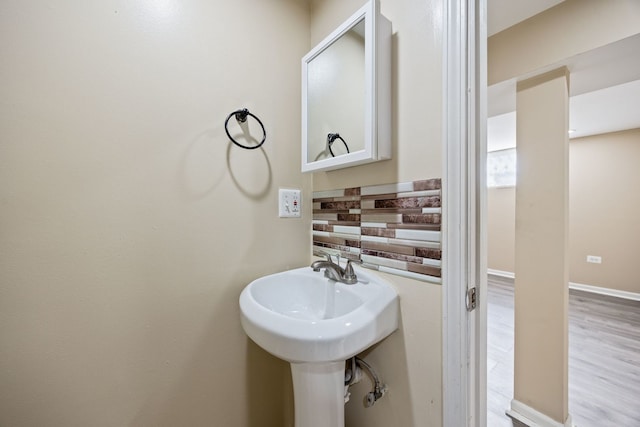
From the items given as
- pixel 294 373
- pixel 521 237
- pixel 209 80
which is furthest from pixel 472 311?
pixel 209 80

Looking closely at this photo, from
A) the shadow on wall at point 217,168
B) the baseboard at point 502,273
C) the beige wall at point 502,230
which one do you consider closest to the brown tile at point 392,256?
the shadow on wall at point 217,168

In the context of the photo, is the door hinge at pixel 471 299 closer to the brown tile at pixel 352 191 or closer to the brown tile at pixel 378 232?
the brown tile at pixel 378 232

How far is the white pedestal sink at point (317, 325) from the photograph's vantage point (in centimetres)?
60

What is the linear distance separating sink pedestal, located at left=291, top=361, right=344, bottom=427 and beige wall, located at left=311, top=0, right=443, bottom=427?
0.19 metres

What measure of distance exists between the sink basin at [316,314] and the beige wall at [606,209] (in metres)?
4.42

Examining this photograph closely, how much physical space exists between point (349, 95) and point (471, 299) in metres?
0.80

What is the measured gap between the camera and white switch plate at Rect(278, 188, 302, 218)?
1098 millimetres

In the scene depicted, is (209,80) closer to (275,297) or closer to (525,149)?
(275,297)

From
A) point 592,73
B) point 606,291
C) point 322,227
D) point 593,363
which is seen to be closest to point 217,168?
point 322,227

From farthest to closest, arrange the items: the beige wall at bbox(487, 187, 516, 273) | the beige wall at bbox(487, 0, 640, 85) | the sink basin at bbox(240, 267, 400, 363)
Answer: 1. the beige wall at bbox(487, 187, 516, 273)
2. the beige wall at bbox(487, 0, 640, 85)
3. the sink basin at bbox(240, 267, 400, 363)

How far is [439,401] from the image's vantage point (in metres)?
0.70

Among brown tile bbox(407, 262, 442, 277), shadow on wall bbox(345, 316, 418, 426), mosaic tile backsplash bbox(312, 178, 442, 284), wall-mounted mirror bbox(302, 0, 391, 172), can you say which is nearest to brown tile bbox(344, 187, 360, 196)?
mosaic tile backsplash bbox(312, 178, 442, 284)

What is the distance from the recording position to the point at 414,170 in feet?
2.52

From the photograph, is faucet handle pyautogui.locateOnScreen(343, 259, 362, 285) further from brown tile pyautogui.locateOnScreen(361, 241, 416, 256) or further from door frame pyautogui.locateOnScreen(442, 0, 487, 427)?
door frame pyautogui.locateOnScreen(442, 0, 487, 427)
